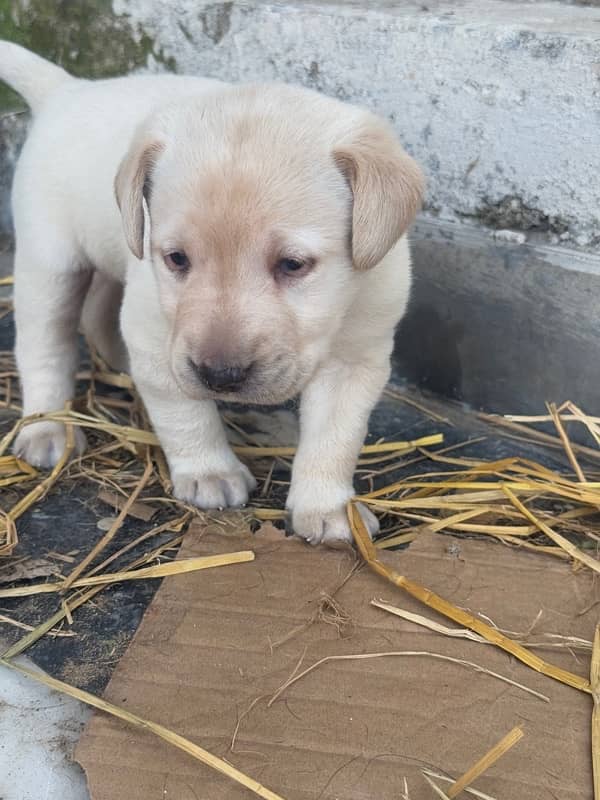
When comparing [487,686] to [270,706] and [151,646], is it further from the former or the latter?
[151,646]

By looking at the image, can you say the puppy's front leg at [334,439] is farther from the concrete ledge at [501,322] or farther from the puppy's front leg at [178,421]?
the concrete ledge at [501,322]

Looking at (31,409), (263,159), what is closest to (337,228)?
(263,159)

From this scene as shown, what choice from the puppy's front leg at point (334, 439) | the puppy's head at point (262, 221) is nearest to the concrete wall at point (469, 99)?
the puppy's front leg at point (334, 439)

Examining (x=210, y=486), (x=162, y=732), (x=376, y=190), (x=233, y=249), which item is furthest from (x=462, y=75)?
(x=162, y=732)

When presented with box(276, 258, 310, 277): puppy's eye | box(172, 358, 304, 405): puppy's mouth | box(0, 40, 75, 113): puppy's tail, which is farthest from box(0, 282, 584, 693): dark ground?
box(0, 40, 75, 113): puppy's tail

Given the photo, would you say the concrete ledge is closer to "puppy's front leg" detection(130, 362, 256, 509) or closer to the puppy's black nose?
"puppy's front leg" detection(130, 362, 256, 509)

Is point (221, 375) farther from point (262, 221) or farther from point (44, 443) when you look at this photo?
point (44, 443)
